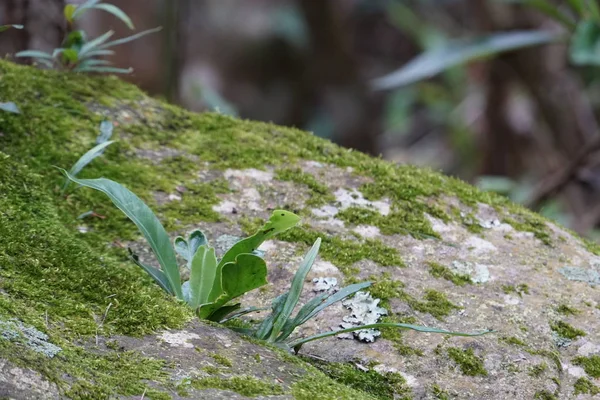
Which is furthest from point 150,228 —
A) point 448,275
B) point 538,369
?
point 538,369

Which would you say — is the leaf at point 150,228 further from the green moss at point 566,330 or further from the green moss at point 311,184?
the green moss at point 566,330

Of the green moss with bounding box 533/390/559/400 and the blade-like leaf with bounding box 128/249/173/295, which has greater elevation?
the green moss with bounding box 533/390/559/400

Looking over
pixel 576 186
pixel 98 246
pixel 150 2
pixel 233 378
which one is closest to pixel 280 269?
pixel 98 246

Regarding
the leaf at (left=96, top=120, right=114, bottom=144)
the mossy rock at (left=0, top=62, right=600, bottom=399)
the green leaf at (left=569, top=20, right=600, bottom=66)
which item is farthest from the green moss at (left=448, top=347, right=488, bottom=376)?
the green leaf at (left=569, top=20, right=600, bottom=66)

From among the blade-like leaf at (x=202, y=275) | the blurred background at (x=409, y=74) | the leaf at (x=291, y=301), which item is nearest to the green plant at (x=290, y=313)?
the leaf at (x=291, y=301)

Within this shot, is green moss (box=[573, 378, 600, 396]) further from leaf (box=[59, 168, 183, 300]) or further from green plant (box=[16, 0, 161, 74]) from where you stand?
green plant (box=[16, 0, 161, 74])

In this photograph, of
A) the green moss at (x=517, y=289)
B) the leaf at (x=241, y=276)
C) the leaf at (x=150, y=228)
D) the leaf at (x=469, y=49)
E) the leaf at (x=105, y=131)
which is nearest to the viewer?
the leaf at (x=241, y=276)
